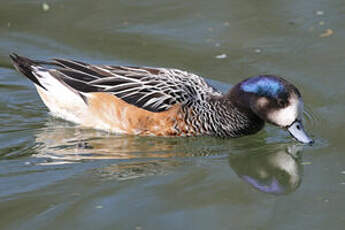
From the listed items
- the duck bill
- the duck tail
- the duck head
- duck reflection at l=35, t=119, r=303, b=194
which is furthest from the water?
the duck tail

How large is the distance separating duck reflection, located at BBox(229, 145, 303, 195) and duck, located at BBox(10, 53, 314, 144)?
25 cm

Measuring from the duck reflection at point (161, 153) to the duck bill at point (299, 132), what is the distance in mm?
143

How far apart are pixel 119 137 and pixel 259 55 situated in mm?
2453

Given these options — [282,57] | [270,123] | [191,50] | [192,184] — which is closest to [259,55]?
[282,57]

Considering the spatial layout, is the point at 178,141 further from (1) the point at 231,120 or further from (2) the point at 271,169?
(2) the point at 271,169

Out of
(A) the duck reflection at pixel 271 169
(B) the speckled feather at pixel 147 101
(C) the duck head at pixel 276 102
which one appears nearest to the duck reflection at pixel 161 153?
(A) the duck reflection at pixel 271 169

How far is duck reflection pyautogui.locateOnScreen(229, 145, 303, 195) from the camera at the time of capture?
6318 millimetres

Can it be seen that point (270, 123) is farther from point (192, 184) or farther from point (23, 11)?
point (23, 11)

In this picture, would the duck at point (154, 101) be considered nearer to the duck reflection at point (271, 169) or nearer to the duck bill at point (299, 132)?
the duck bill at point (299, 132)

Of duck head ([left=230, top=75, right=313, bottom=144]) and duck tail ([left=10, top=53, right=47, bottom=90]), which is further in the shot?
duck tail ([left=10, top=53, right=47, bottom=90])

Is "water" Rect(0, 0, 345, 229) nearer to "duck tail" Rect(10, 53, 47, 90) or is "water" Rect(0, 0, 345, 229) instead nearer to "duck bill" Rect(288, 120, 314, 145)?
"duck bill" Rect(288, 120, 314, 145)

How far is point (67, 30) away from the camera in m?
9.96

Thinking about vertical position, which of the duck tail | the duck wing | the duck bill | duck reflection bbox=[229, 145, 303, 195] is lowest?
duck reflection bbox=[229, 145, 303, 195]

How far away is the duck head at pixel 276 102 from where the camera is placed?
6.98 m
